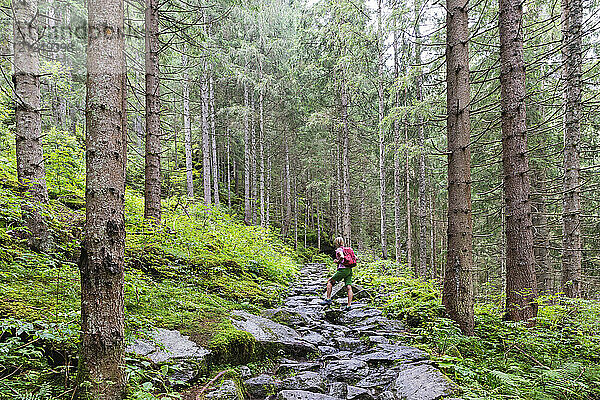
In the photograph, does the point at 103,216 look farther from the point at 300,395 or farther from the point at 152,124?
the point at 152,124

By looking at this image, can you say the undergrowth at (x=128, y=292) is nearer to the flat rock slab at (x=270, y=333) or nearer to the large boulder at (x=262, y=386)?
the flat rock slab at (x=270, y=333)

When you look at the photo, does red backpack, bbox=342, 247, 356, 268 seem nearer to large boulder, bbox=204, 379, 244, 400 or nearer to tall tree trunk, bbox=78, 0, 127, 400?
large boulder, bbox=204, 379, 244, 400

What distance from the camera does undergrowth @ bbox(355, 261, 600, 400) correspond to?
3.60m

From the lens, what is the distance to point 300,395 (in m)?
3.93

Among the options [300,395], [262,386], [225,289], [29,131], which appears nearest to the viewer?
[300,395]

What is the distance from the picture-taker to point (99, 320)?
2436 mm

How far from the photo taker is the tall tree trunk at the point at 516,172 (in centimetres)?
615

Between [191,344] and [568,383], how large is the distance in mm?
4049

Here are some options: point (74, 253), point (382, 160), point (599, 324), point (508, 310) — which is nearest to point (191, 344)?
point (74, 253)

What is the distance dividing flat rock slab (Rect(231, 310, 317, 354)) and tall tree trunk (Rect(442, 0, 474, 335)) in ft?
8.17

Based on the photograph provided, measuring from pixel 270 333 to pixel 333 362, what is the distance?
1039 mm

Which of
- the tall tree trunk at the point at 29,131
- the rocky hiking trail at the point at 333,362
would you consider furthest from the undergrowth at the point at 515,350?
the tall tree trunk at the point at 29,131

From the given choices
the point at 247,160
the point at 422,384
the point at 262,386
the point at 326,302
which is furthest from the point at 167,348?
the point at 247,160

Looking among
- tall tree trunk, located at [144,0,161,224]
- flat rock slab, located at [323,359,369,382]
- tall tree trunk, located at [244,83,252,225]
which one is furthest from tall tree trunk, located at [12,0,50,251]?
tall tree trunk, located at [244,83,252,225]
